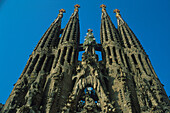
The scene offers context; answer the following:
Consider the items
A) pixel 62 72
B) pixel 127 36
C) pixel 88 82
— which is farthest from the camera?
pixel 127 36

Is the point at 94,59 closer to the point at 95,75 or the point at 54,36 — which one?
the point at 95,75

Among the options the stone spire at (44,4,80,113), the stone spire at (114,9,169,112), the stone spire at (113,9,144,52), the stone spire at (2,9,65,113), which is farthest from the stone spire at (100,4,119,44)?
the stone spire at (2,9,65,113)

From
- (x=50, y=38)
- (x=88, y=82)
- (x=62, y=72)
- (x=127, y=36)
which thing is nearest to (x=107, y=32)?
(x=127, y=36)

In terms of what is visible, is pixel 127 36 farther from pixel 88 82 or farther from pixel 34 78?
pixel 34 78

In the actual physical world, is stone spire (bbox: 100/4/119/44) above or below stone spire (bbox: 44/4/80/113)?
above

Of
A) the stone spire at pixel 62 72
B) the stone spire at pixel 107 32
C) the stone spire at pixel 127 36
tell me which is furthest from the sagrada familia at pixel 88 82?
the stone spire at pixel 107 32

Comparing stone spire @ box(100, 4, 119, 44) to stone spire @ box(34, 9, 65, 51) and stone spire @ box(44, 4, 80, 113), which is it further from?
stone spire @ box(34, 9, 65, 51)

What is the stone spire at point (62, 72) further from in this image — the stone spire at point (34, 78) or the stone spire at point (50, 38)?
the stone spire at point (50, 38)

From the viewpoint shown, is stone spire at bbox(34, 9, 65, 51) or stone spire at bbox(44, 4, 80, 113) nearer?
stone spire at bbox(44, 4, 80, 113)

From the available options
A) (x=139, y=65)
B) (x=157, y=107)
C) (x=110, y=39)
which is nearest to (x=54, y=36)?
(x=110, y=39)

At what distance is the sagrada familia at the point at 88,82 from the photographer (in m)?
19.3

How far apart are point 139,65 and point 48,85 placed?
40.5 ft

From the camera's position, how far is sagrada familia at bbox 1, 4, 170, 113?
19297 mm

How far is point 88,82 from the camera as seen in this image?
2183 cm
